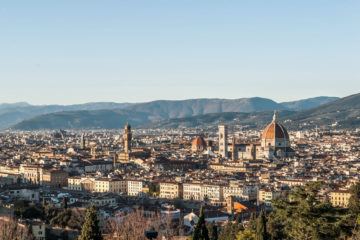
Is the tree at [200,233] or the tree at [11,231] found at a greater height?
the tree at [200,233]

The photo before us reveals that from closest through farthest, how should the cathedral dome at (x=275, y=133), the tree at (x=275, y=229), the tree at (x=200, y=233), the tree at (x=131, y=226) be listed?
the tree at (x=200, y=233)
the tree at (x=275, y=229)
the tree at (x=131, y=226)
the cathedral dome at (x=275, y=133)

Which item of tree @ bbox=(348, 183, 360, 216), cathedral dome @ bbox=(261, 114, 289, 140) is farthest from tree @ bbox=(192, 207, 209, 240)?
cathedral dome @ bbox=(261, 114, 289, 140)

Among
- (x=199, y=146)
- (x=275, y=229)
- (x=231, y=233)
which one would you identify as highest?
(x=275, y=229)

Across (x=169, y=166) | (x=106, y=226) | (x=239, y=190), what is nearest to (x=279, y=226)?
(x=106, y=226)

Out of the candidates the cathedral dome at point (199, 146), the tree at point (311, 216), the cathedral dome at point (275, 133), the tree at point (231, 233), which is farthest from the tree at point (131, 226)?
the cathedral dome at point (199, 146)

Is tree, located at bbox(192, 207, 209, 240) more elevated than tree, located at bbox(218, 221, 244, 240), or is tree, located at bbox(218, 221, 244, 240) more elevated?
tree, located at bbox(192, 207, 209, 240)

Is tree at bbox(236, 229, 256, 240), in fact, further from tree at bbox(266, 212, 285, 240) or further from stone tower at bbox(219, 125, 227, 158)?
stone tower at bbox(219, 125, 227, 158)

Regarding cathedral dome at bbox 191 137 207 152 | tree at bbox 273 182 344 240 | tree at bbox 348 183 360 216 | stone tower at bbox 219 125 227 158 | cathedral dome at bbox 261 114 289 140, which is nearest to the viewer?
tree at bbox 273 182 344 240

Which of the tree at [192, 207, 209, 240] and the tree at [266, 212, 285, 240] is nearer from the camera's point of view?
the tree at [192, 207, 209, 240]

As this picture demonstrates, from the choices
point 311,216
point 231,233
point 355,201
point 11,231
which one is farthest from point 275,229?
point 311,216

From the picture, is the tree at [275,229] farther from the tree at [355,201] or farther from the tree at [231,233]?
the tree at [355,201]

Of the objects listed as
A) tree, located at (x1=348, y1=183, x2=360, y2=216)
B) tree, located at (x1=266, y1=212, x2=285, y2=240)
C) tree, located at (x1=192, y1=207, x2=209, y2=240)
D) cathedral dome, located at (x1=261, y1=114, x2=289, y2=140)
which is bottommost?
tree, located at (x1=266, y1=212, x2=285, y2=240)

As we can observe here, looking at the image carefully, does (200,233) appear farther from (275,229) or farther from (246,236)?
(275,229)
